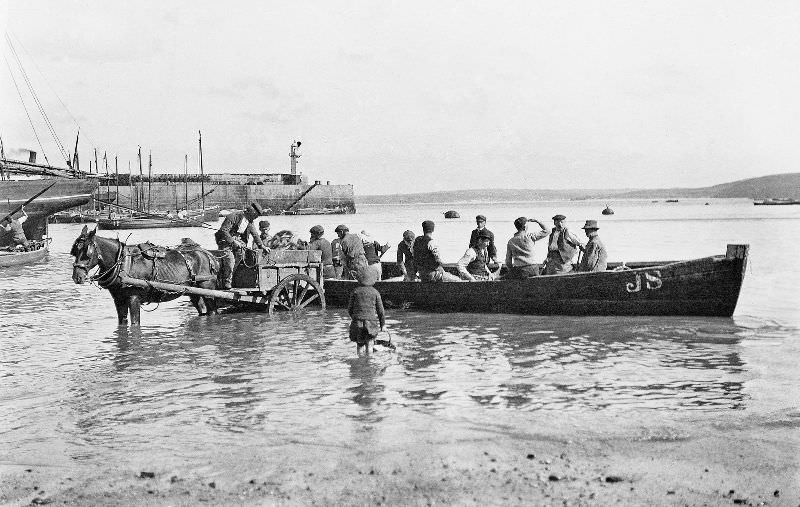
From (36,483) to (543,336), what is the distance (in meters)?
8.75

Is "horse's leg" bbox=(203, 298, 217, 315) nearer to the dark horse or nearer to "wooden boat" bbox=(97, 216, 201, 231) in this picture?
the dark horse

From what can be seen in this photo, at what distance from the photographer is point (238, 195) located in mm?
109625

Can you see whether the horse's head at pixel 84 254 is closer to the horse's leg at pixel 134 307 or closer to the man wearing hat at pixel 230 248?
the horse's leg at pixel 134 307

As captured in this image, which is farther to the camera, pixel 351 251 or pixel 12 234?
pixel 12 234

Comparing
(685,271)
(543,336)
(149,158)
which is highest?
(149,158)

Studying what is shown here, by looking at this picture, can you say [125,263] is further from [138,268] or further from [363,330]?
[363,330]

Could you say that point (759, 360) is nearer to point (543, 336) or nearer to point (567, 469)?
point (543, 336)

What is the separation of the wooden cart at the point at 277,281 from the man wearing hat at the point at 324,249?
1.89 feet

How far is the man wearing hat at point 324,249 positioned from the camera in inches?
658

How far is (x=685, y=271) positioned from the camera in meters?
14.4

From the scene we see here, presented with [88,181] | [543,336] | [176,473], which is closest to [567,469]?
[176,473]

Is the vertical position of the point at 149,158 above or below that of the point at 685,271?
above

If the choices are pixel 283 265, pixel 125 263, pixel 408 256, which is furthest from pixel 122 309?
pixel 408 256

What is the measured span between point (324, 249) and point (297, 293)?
1.27 m
